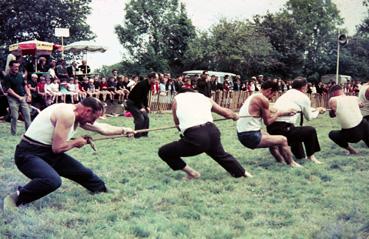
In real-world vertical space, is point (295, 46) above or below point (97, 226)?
above

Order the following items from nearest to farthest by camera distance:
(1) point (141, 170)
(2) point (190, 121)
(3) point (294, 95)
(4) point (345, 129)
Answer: (2) point (190, 121)
(1) point (141, 170)
(3) point (294, 95)
(4) point (345, 129)

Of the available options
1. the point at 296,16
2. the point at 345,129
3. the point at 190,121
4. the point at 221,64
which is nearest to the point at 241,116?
the point at 190,121

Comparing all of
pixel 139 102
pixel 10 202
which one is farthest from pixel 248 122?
pixel 139 102

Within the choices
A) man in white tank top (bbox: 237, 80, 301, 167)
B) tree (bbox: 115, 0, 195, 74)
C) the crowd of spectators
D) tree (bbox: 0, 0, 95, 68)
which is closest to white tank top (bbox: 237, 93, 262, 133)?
man in white tank top (bbox: 237, 80, 301, 167)

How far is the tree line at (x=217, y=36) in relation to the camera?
33.6m

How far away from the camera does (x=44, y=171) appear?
197 inches

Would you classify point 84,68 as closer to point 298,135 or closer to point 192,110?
point 298,135

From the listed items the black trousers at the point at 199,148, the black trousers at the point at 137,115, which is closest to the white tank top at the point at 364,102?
the black trousers at the point at 199,148

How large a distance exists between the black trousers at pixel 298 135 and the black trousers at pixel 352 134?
948mm

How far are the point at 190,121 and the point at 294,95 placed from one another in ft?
7.69

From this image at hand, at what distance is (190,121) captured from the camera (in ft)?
21.1

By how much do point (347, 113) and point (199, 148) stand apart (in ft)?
11.2

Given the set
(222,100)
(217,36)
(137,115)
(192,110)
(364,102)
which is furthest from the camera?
(217,36)

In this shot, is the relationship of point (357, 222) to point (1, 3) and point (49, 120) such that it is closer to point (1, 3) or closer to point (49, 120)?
point (49, 120)
